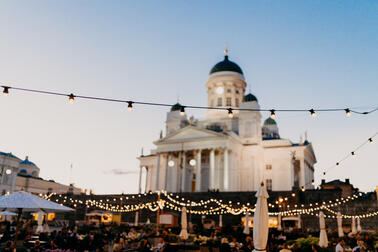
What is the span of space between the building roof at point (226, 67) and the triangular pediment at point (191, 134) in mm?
17341

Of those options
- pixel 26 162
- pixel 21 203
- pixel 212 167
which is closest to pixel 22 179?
pixel 26 162

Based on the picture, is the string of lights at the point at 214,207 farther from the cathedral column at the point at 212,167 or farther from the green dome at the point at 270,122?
the green dome at the point at 270,122

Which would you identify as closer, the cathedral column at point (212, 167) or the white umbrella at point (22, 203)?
the white umbrella at point (22, 203)

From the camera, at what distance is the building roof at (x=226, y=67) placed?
64375 millimetres

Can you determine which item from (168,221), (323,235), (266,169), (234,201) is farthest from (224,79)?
(323,235)

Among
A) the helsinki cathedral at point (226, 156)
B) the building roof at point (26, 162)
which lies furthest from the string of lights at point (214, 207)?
the building roof at point (26, 162)

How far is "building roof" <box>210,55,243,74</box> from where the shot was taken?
211 ft

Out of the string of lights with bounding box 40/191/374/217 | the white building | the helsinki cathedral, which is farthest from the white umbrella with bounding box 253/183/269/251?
the white building

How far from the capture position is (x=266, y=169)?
5731 centimetres

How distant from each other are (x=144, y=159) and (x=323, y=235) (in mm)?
49897

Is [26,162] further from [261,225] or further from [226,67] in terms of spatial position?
[261,225]

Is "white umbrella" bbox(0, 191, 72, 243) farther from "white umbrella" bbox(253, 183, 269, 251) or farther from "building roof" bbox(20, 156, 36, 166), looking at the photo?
"building roof" bbox(20, 156, 36, 166)

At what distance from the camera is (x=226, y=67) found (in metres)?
64.4

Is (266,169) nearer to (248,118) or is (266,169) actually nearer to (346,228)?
(248,118)
